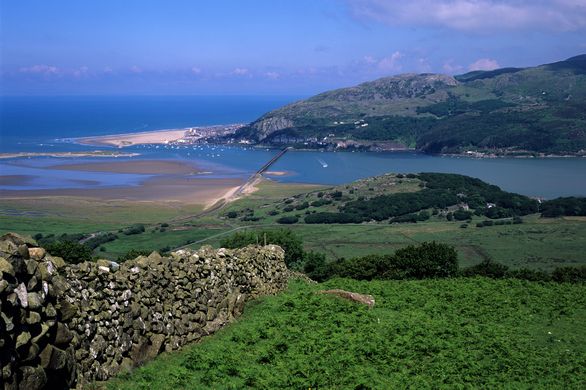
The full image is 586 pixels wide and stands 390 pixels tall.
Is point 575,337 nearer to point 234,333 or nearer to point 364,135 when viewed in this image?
point 234,333

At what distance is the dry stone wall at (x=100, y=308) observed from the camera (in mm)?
7918

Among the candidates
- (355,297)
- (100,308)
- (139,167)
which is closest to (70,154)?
(139,167)

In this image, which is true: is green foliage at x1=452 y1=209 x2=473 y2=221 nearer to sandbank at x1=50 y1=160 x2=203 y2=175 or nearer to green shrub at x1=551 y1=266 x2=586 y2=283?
sandbank at x1=50 y1=160 x2=203 y2=175

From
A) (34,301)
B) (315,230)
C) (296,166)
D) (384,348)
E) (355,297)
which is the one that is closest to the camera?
(34,301)

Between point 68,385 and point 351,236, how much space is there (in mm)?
56638

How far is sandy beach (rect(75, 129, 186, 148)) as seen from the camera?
160625 millimetres

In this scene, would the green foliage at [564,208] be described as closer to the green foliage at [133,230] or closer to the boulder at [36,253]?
the green foliage at [133,230]

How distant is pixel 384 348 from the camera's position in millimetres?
12617

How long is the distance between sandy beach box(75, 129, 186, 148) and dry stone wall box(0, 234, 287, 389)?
143686 mm

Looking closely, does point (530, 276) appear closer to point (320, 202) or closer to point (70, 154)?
point (320, 202)

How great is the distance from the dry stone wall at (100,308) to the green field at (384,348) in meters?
0.43

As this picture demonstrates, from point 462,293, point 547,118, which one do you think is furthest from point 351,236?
point 547,118

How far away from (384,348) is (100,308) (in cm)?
510

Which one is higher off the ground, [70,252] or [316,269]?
[70,252]
